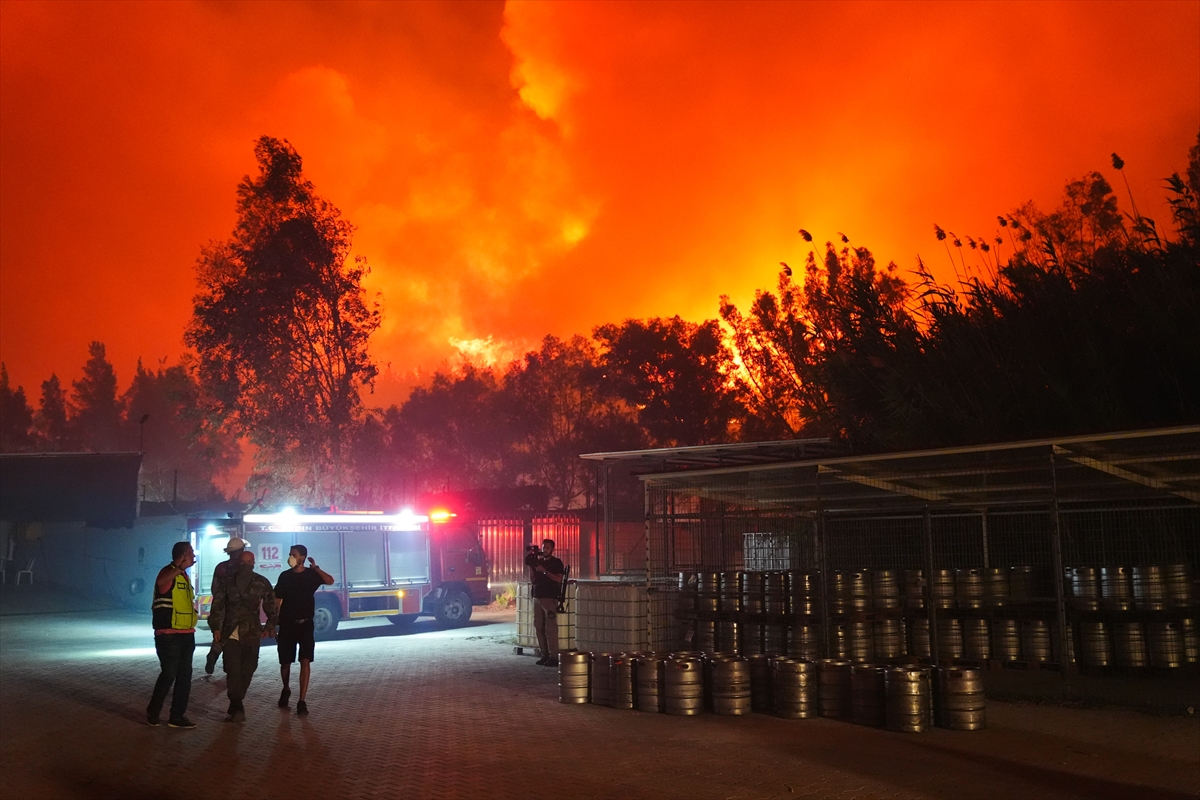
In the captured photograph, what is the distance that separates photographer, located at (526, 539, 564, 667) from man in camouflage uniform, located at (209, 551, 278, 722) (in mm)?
5100

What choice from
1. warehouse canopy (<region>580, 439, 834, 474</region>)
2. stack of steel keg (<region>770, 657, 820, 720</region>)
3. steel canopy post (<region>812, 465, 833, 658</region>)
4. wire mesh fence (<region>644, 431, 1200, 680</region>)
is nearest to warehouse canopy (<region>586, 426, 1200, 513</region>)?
wire mesh fence (<region>644, 431, 1200, 680</region>)

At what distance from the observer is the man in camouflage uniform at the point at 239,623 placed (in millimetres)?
11352

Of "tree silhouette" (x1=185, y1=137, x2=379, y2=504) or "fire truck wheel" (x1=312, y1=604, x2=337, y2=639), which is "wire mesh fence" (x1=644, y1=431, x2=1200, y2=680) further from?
"tree silhouette" (x1=185, y1=137, x2=379, y2=504)

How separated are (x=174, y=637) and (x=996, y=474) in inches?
402

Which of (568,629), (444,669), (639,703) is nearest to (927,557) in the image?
(639,703)

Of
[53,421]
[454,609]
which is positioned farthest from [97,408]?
[454,609]

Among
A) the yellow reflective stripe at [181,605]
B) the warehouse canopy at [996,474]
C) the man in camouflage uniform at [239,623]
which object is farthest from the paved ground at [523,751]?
the warehouse canopy at [996,474]

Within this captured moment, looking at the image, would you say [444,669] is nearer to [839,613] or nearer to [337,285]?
[839,613]

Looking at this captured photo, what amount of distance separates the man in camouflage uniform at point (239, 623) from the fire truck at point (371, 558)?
841cm

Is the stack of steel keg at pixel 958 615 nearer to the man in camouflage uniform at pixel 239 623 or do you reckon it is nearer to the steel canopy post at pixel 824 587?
the steel canopy post at pixel 824 587

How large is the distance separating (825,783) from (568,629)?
826 centimetres

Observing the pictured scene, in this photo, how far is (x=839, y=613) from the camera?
12977 millimetres

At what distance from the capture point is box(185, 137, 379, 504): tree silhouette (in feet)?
110

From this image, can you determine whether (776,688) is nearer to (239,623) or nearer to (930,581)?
(930,581)
